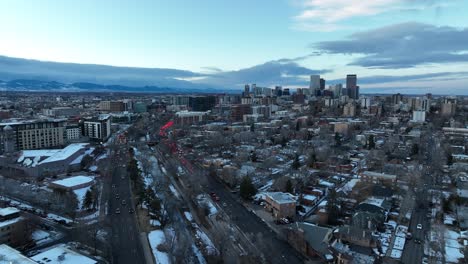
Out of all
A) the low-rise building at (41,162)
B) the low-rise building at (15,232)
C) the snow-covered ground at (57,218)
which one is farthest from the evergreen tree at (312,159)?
the low-rise building at (15,232)

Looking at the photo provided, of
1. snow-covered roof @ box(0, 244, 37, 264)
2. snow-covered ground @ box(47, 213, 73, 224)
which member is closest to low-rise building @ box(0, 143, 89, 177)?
snow-covered ground @ box(47, 213, 73, 224)

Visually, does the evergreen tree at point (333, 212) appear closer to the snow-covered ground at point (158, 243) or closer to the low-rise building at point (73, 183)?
the snow-covered ground at point (158, 243)

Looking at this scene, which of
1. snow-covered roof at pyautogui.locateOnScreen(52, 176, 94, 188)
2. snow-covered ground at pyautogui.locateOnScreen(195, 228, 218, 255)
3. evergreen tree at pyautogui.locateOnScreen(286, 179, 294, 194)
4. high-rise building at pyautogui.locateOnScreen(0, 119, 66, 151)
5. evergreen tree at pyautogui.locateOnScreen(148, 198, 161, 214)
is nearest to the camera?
snow-covered ground at pyautogui.locateOnScreen(195, 228, 218, 255)

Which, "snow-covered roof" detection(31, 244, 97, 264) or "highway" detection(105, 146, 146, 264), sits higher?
"snow-covered roof" detection(31, 244, 97, 264)

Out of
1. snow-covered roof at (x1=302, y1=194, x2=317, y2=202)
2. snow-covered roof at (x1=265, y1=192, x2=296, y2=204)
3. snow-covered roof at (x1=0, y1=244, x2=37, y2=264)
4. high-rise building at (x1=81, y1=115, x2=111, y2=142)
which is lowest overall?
snow-covered roof at (x1=302, y1=194, x2=317, y2=202)

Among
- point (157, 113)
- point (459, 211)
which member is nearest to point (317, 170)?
point (459, 211)

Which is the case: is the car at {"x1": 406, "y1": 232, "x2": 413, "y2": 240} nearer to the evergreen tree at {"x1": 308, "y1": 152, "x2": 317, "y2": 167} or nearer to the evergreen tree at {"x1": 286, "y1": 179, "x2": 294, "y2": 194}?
the evergreen tree at {"x1": 286, "y1": 179, "x2": 294, "y2": 194}
